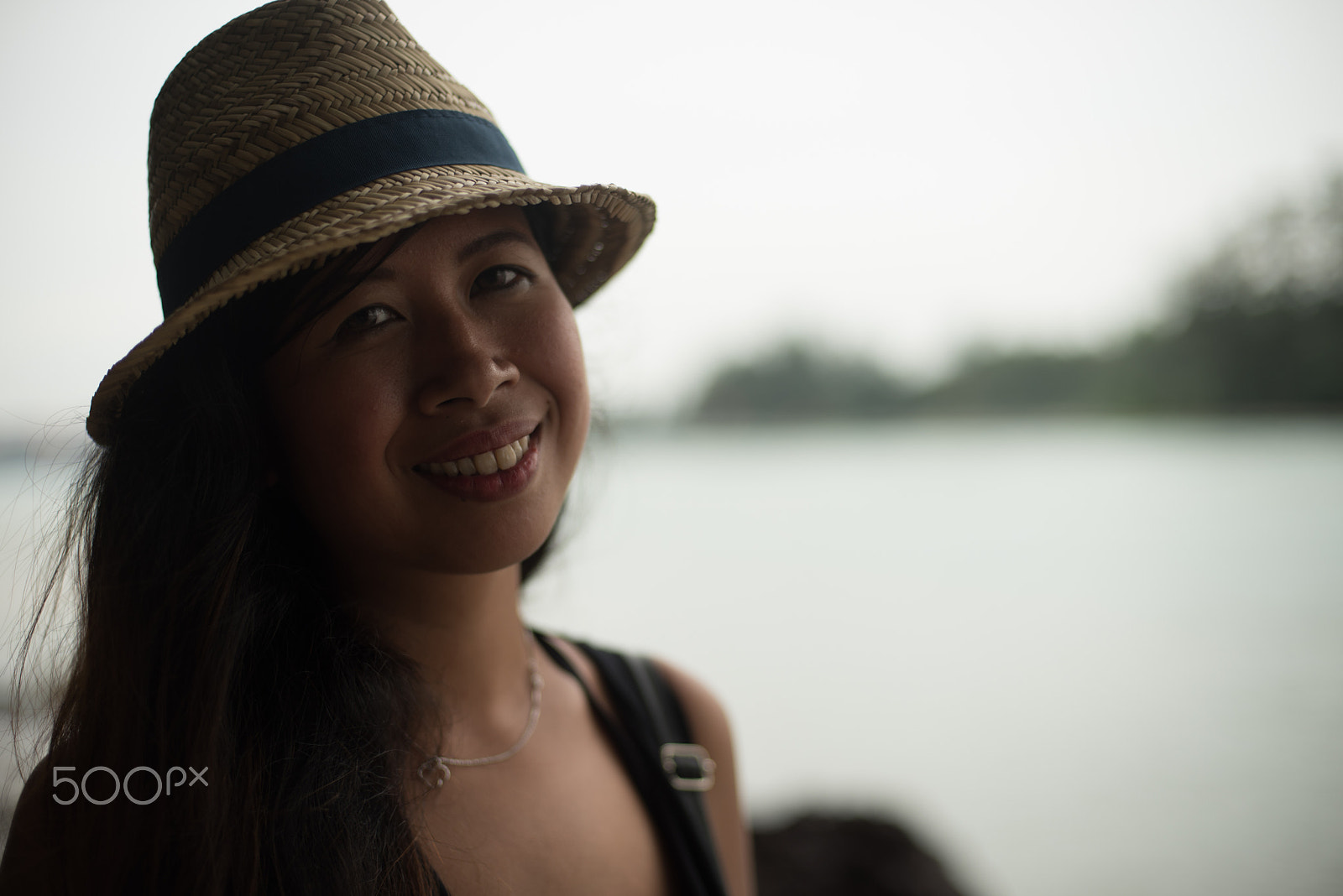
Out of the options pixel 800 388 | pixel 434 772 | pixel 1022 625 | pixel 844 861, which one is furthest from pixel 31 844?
pixel 1022 625

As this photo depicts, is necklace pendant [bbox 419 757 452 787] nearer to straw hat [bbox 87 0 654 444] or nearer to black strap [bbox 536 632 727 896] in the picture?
black strap [bbox 536 632 727 896]

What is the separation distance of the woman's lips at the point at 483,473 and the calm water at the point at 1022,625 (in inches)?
23.9

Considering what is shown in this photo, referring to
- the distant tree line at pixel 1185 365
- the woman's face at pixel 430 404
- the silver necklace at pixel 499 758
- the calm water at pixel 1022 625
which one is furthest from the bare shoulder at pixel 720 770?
the distant tree line at pixel 1185 365

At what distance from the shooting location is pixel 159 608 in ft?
3.13

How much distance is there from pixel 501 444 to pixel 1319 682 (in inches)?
124

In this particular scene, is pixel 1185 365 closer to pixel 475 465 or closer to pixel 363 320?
pixel 475 465

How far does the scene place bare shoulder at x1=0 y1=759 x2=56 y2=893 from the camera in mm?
921

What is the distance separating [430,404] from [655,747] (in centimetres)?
71

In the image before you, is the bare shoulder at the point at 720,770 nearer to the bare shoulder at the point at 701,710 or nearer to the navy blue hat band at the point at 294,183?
the bare shoulder at the point at 701,710

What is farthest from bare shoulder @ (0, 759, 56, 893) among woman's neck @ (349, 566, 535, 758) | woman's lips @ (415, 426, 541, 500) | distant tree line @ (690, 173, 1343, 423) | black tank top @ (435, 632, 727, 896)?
distant tree line @ (690, 173, 1343, 423)

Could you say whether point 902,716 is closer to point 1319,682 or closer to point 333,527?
point 1319,682

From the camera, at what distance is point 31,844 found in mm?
948

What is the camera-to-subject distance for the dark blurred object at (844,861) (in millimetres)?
2379

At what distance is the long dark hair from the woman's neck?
8cm
